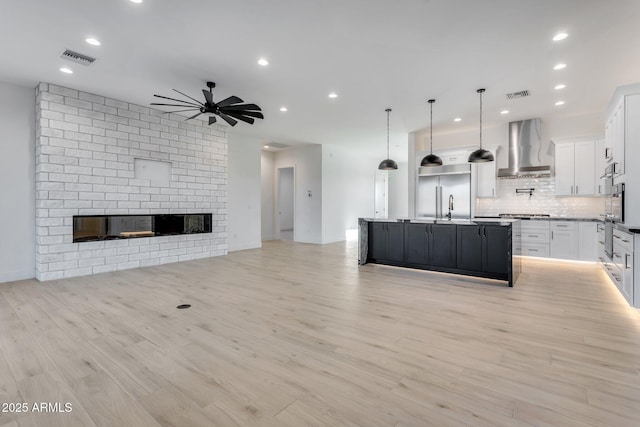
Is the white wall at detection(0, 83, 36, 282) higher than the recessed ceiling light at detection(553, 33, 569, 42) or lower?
lower

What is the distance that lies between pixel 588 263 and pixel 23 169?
1054 cm

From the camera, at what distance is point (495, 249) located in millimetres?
4633

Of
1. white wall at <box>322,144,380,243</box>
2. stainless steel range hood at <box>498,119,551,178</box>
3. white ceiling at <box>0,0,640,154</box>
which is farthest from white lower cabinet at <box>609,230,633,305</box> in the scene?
white wall at <box>322,144,380,243</box>

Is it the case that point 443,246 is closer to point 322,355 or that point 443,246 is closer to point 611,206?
point 611,206

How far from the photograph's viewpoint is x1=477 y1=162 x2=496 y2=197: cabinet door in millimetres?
7168

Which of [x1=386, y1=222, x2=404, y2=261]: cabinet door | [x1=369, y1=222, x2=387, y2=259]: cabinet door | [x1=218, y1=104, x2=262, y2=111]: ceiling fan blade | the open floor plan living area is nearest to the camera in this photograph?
the open floor plan living area

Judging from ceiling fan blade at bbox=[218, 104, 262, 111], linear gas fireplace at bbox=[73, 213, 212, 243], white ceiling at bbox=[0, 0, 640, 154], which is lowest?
linear gas fireplace at bbox=[73, 213, 212, 243]

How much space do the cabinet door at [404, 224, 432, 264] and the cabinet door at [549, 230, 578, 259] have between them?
323cm

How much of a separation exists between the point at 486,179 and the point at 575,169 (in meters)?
1.64

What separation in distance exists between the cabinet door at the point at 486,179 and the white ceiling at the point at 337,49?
5.17ft

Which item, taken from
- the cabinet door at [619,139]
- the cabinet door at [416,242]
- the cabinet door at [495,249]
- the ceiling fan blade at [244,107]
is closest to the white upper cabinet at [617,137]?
the cabinet door at [619,139]

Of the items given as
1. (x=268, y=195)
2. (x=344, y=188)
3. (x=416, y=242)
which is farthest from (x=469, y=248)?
(x=268, y=195)

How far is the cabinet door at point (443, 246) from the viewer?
4996 millimetres

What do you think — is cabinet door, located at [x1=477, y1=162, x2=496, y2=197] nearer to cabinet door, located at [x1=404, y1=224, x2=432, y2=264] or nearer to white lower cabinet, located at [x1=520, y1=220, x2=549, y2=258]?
white lower cabinet, located at [x1=520, y1=220, x2=549, y2=258]
